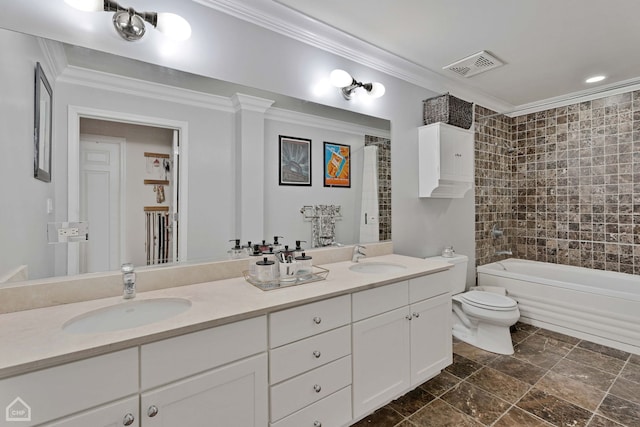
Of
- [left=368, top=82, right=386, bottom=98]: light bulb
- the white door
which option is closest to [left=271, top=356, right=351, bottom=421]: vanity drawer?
the white door

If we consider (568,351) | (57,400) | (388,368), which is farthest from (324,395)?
(568,351)

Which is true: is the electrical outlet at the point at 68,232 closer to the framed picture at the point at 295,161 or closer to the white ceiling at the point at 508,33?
the framed picture at the point at 295,161

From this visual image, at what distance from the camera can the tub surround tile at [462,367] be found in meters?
2.12

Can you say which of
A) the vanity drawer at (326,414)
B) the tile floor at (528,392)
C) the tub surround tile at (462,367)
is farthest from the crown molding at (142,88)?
the tub surround tile at (462,367)

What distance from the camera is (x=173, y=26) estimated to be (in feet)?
4.78

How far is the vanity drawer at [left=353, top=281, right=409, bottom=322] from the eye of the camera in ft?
4.97

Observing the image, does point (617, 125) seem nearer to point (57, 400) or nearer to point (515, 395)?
point (515, 395)

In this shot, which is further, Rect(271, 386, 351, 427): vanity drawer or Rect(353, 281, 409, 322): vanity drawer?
Rect(353, 281, 409, 322): vanity drawer

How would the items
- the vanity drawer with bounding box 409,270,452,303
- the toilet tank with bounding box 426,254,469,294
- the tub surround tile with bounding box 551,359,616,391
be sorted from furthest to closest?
the toilet tank with bounding box 426,254,469,294 < the tub surround tile with bounding box 551,359,616,391 < the vanity drawer with bounding box 409,270,452,303

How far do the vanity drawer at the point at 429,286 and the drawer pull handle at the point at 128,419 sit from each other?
4.69 ft

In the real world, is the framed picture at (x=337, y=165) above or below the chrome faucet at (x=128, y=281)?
above

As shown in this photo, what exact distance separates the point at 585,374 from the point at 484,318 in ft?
2.27

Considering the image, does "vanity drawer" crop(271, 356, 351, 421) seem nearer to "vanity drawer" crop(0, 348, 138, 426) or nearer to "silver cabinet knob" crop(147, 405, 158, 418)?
"silver cabinet knob" crop(147, 405, 158, 418)

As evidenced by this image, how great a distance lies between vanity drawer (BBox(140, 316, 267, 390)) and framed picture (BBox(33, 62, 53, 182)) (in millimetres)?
903
